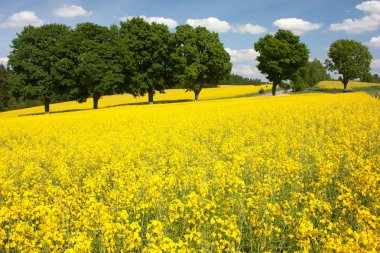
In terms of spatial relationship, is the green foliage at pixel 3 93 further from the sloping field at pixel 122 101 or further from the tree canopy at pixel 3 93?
the sloping field at pixel 122 101

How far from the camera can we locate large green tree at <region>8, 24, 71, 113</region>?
4219 centimetres

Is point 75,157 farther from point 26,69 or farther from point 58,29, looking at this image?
point 58,29

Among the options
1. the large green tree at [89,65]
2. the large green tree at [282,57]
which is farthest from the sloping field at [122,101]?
the large green tree at [282,57]

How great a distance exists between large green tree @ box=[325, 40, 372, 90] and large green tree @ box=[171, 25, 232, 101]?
130 feet

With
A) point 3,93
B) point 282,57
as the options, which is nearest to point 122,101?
point 282,57

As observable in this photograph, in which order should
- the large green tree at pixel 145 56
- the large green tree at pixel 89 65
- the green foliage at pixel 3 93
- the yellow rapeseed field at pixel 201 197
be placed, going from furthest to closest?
1. the green foliage at pixel 3 93
2. the large green tree at pixel 145 56
3. the large green tree at pixel 89 65
4. the yellow rapeseed field at pixel 201 197

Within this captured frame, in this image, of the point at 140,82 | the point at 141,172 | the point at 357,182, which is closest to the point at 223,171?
the point at 141,172

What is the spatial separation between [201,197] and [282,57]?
191ft

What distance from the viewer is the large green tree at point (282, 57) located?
2332 inches

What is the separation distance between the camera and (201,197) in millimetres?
5039

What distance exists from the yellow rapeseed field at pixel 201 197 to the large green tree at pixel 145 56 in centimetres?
3248

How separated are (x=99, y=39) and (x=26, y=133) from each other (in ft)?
101

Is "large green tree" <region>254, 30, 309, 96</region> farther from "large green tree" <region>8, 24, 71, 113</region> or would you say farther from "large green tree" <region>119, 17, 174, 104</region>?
"large green tree" <region>8, 24, 71, 113</region>

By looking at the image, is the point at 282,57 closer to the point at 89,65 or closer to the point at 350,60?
the point at 350,60
